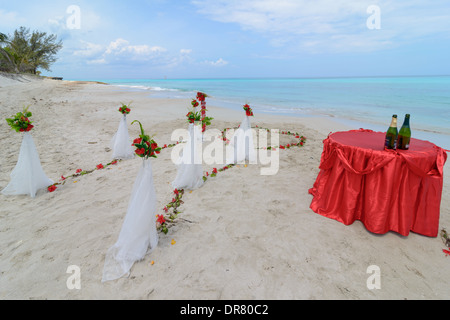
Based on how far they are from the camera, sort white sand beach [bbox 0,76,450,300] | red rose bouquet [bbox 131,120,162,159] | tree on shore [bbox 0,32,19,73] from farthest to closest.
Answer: tree on shore [bbox 0,32,19,73]
red rose bouquet [bbox 131,120,162,159]
white sand beach [bbox 0,76,450,300]

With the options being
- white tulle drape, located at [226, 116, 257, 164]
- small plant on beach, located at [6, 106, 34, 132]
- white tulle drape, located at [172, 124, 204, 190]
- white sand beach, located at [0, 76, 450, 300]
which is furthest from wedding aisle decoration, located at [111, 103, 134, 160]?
white tulle drape, located at [226, 116, 257, 164]

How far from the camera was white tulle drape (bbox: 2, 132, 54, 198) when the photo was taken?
15.0ft

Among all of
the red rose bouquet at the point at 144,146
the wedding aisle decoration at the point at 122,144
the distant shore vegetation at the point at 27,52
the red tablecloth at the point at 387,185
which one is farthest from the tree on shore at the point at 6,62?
the red tablecloth at the point at 387,185

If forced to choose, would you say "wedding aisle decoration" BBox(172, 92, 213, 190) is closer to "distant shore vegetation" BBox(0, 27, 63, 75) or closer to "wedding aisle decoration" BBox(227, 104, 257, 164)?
"wedding aisle decoration" BBox(227, 104, 257, 164)

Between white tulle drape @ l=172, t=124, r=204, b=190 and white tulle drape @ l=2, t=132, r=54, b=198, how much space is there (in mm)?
2876

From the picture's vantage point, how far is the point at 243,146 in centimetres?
661

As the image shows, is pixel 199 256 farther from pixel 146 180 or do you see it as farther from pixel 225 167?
pixel 225 167

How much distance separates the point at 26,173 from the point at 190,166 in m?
3.41

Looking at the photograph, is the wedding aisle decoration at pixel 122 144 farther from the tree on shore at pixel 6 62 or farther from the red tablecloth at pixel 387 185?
the tree on shore at pixel 6 62

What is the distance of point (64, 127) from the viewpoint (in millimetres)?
10297

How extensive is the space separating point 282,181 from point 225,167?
5.41 ft

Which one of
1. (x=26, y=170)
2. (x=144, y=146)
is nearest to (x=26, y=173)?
(x=26, y=170)

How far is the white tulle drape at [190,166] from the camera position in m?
4.75
